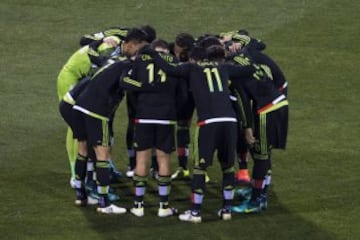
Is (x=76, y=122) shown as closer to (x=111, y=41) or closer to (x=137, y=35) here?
(x=111, y=41)

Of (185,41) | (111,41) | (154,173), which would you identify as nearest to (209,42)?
(185,41)

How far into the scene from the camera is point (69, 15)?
25969 mm

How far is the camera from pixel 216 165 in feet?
52.1

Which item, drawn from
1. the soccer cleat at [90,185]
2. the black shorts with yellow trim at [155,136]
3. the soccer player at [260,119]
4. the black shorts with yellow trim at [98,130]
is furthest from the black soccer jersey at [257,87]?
the soccer cleat at [90,185]

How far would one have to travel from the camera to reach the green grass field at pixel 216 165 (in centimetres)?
1308

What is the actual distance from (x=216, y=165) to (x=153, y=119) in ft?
9.96

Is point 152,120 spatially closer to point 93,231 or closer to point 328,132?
point 93,231

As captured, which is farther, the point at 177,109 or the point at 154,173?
the point at 154,173

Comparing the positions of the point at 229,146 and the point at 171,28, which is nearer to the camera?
the point at 229,146

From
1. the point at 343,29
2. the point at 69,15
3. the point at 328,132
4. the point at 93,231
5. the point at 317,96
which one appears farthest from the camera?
the point at 69,15

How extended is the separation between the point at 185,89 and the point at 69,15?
13062mm

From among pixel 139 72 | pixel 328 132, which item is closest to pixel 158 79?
pixel 139 72

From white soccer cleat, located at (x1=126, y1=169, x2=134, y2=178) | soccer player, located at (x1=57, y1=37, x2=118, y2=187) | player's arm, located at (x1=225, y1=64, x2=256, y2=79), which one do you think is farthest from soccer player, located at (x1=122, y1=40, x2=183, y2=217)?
white soccer cleat, located at (x1=126, y1=169, x2=134, y2=178)

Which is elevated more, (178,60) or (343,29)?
(178,60)
